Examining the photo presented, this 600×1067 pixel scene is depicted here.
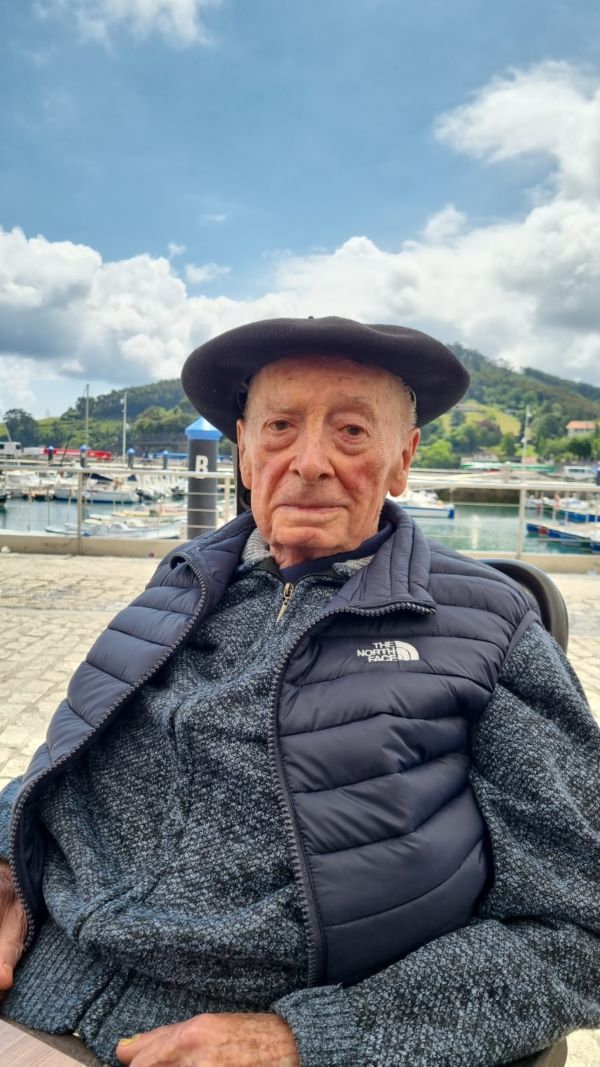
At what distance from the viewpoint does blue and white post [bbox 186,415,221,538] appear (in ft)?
30.2

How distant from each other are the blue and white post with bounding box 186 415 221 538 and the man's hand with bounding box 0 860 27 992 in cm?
781

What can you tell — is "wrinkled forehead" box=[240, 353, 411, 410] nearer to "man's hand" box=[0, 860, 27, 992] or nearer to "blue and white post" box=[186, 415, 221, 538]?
"man's hand" box=[0, 860, 27, 992]

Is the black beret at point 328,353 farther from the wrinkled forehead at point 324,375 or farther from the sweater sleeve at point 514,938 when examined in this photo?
the sweater sleeve at point 514,938

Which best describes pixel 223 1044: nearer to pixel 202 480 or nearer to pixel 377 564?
pixel 377 564

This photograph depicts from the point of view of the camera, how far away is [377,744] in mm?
1157

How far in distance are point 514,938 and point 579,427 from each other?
9988 cm

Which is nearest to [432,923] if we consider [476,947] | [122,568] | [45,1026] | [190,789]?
[476,947]

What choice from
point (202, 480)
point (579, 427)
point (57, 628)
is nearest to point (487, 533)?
point (202, 480)

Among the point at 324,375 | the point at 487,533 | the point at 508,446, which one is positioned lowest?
the point at 487,533

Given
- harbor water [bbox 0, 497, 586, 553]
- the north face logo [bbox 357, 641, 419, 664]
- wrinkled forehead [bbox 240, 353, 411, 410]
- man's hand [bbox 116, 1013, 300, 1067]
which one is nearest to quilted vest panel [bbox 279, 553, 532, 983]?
the north face logo [bbox 357, 641, 419, 664]

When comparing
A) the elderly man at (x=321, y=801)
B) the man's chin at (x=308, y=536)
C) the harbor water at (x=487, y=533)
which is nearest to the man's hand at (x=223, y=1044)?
the elderly man at (x=321, y=801)

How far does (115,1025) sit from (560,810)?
2.68ft

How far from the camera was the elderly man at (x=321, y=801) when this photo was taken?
39.8 inches

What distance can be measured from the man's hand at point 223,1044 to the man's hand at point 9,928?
0.36m
